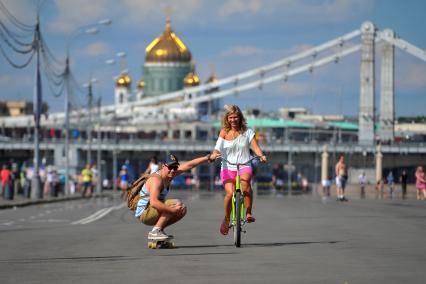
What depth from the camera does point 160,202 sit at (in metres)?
16.2

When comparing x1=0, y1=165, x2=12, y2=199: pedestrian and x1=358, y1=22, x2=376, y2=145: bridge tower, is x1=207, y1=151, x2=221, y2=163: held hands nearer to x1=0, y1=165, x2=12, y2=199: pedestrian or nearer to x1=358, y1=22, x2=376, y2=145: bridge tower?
x1=0, y1=165, x2=12, y2=199: pedestrian

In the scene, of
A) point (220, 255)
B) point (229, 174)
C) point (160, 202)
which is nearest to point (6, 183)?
point (229, 174)

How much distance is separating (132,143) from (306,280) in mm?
141499

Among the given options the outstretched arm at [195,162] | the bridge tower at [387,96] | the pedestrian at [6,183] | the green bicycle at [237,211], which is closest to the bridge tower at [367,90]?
the bridge tower at [387,96]

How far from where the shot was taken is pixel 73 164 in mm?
152625

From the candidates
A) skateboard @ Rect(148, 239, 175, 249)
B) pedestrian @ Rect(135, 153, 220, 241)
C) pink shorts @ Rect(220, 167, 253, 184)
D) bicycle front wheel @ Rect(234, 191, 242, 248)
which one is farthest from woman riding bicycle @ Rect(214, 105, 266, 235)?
skateboard @ Rect(148, 239, 175, 249)

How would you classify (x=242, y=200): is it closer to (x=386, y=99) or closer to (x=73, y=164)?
(x=386, y=99)

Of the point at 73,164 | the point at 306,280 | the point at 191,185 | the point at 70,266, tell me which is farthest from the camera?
the point at 73,164

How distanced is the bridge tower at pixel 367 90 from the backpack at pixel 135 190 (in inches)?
4677

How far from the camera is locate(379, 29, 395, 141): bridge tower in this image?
449ft

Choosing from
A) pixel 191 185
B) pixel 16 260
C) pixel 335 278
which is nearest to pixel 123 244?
pixel 16 260

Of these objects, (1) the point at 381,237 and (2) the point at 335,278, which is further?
(1) the point at 381,237

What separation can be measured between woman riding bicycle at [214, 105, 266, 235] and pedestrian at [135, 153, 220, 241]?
0.44 metres

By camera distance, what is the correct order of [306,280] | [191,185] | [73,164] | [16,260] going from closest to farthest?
[306,280]
[16,260]
[191,185]
[73,164]
